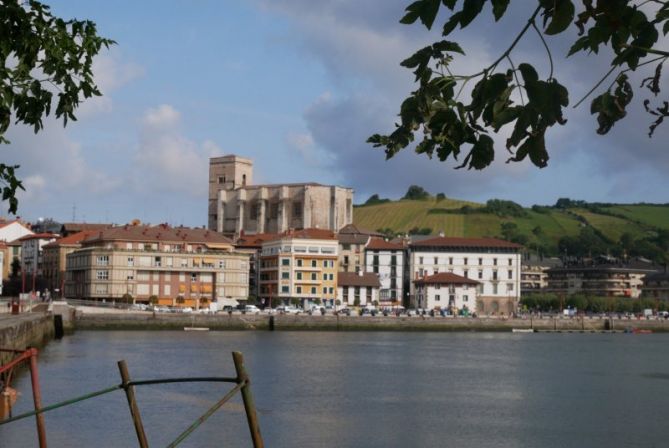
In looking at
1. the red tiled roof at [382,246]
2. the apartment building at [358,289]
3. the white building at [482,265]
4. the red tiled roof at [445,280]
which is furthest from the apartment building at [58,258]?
the white building at [482,265]

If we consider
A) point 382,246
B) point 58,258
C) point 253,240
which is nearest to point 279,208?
point 253,240

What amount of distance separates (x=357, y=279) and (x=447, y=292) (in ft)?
36.9

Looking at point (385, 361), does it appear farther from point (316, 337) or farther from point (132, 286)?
point (132, 286)

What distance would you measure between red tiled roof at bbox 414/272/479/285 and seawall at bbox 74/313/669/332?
13342 millimetres

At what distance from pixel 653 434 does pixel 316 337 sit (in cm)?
6070

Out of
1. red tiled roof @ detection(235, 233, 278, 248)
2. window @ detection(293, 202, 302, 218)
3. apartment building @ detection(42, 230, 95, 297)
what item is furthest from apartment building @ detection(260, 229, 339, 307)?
window @ detection(293, 202, 302, 218)

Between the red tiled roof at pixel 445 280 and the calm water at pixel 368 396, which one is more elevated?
the red tiled roof at pixel 445 280

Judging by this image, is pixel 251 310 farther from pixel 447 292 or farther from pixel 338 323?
pixel 447 292

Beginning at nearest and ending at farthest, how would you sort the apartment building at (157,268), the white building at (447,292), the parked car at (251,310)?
the parked car at (251,310) → the apartment building at (157,268) → the white building at (447,292)

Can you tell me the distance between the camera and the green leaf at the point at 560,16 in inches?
171

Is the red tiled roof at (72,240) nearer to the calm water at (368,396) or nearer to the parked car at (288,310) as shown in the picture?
the parked car at (288,310)

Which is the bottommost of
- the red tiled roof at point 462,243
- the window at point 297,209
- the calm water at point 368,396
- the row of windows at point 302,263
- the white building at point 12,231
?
the calm water at point 368,396

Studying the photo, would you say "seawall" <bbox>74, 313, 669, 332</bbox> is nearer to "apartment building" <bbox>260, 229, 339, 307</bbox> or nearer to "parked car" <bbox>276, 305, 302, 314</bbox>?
"parked car" <bbox>276, 305, 302, 314</bbox>

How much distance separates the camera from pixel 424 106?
5074mm
